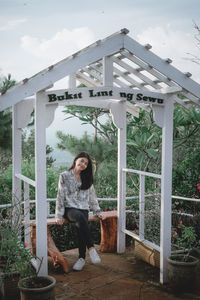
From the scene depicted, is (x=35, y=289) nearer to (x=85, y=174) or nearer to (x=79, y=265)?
(x=79, y=265)

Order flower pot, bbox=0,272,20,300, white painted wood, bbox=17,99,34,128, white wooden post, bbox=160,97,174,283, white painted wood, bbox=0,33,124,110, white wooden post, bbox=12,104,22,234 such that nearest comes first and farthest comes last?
white painted wood, bbox=0,33,124,110 < flower pot, bbox=0,272,20,300 < white wooden post, bbox=160,97,174,283 < white painted wood, bbox=17,99,34,128 < white wooden post, bbox=12,104,22,234

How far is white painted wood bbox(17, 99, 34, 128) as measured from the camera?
439 centimetres

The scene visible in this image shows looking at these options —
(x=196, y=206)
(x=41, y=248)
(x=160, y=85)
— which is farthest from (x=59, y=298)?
(x=196, y=206)

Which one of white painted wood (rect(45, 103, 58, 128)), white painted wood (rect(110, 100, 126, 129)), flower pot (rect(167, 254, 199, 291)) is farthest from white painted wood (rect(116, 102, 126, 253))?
white painted wood (rect(45, 103, 58, 128))

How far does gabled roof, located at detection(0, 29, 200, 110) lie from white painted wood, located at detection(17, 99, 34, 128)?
2.66 ft

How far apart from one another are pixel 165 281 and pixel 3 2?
44.0ft

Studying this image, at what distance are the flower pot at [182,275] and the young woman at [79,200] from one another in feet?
3.41

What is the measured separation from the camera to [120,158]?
5.36 metres

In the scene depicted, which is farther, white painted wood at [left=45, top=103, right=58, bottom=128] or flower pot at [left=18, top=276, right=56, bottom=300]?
white painted wood at [left=45, top=103, right=58, bottom=128]

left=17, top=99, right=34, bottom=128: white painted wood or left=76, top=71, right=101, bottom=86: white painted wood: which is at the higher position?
left=76, top=71, right=101, bottom=86: white painted wood

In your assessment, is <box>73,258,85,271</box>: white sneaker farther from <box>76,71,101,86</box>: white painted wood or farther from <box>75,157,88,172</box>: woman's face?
<box>76,71,101,86</box>: white painted wood

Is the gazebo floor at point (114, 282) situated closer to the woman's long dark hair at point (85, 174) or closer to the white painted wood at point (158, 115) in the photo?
the woman's long dark hair at point (85, 174)

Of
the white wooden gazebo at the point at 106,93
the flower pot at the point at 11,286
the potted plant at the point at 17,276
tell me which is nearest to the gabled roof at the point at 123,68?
the white wooden gazebo at the point at 106,93

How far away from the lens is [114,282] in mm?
4215
